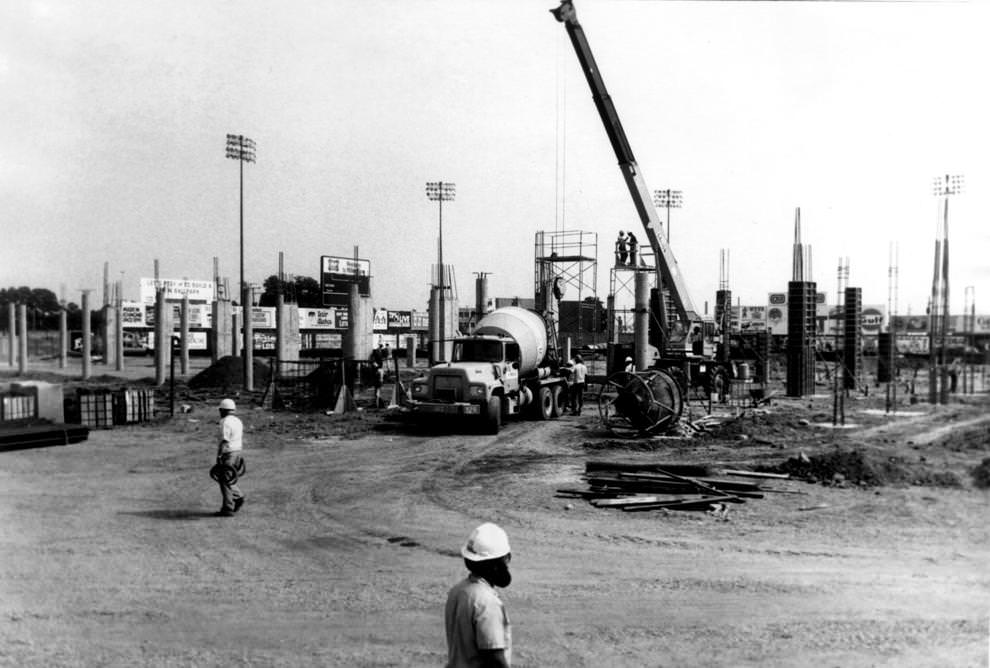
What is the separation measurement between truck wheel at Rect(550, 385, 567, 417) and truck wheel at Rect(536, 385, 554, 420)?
16 cm

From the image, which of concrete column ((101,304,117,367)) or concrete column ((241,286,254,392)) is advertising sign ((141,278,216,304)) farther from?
concrete column ((241,286,254,392))

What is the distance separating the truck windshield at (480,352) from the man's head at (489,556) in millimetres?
16208

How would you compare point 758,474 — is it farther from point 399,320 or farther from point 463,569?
point 399,320

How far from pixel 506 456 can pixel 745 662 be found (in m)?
9.89

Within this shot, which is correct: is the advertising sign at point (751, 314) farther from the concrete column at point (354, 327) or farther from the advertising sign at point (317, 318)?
the concrete column at point (354, 327)

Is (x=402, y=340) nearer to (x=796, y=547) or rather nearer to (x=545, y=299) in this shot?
(x=545, y=299)

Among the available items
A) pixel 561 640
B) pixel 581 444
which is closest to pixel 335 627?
pixel 561 640

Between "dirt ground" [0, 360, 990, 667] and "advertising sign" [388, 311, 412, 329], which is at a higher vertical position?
"advertising sign" [388, 311, 412, 329]

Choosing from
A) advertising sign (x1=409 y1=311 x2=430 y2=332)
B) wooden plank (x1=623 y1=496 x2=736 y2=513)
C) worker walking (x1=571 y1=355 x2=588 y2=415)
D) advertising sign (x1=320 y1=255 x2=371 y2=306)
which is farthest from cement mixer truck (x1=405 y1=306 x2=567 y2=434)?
advertising sign (x1=409 y1=311 x2=430 y2=332)

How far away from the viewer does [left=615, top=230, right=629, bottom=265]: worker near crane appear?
87.7 ft

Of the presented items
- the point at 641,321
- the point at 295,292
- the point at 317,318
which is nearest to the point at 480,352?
the point at 641,321

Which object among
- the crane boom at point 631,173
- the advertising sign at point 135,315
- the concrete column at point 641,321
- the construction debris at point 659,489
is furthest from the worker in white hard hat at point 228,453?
the advertising sign at point 135,315

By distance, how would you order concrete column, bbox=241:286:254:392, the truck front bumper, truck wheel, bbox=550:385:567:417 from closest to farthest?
the truck front bumper < truck wheel, bbox=550:385:567:417 < concrete column, bbox=241:286:254:392

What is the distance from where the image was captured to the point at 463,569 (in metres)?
8.30
